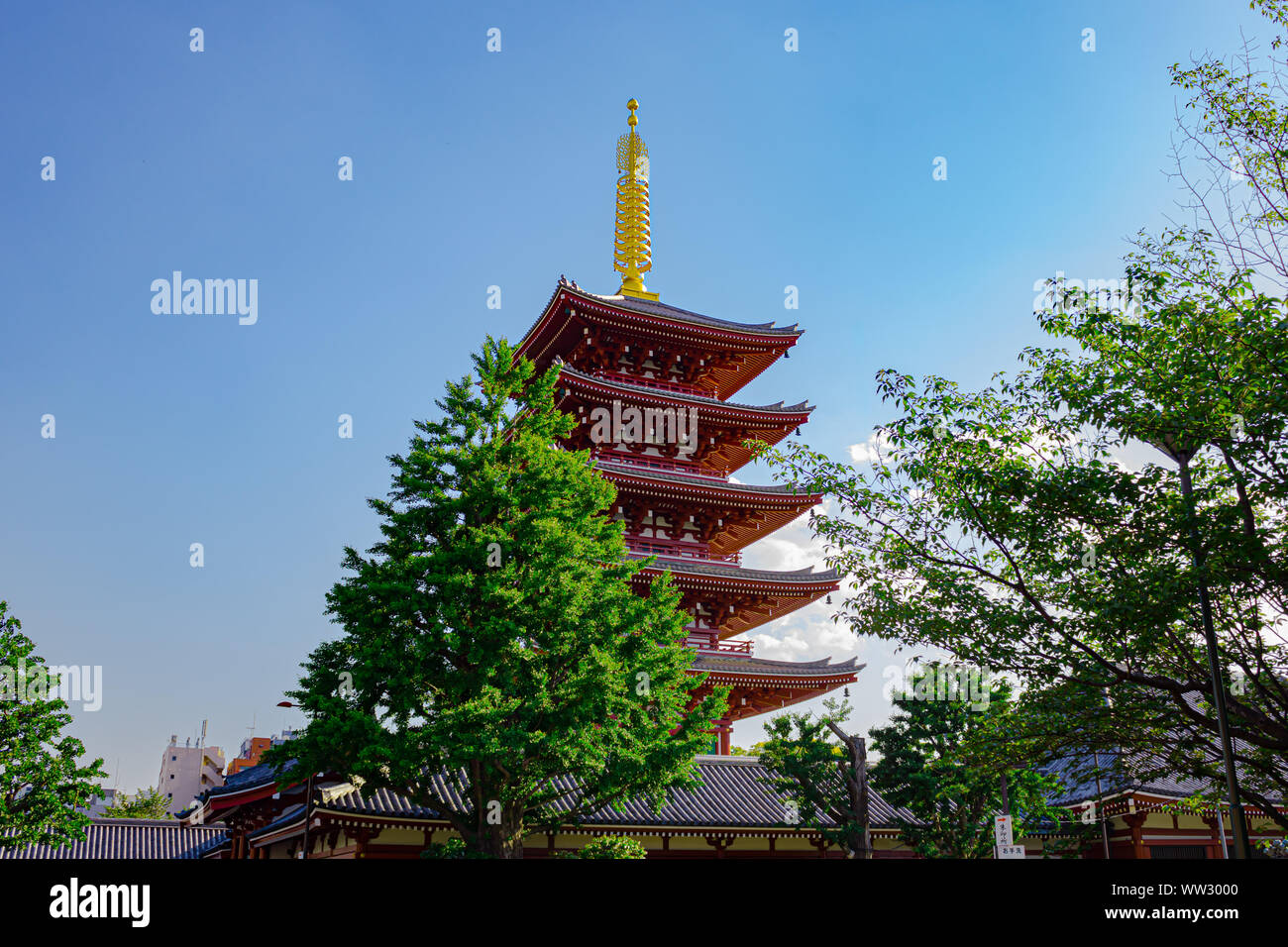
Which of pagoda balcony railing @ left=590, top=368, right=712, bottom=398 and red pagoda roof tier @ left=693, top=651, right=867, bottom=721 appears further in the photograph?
pagoda balcony railing @ left=590, top=368, right=712, bottom=398

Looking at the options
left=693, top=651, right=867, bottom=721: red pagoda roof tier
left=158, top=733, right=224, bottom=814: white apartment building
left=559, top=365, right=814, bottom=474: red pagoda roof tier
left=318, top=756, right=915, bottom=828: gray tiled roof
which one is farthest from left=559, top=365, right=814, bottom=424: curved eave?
left=158, top=733, right=224, bottom=814: white apartment building

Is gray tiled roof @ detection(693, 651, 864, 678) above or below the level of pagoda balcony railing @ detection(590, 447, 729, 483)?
below

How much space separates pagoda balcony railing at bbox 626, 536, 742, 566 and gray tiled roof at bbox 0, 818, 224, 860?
800 inches

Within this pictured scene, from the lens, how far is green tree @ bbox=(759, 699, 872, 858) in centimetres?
2022

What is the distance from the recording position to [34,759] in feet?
61.3

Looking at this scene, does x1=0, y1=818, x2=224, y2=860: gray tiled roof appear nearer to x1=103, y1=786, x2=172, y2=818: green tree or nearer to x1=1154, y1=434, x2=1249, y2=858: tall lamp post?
x1=103, y1=786, x2=172, y2=818: green tree

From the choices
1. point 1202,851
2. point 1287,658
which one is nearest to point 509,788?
point 1287,658

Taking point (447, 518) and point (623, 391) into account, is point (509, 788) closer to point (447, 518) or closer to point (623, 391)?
point (447, 518)

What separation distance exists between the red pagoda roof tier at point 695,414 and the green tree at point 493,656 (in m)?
10.0

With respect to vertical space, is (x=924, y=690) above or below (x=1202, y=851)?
above

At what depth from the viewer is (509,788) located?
16672mm

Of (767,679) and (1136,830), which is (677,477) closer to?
(767,679)

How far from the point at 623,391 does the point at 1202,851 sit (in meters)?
22.3
